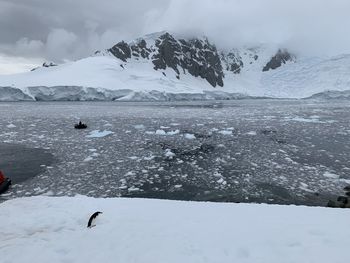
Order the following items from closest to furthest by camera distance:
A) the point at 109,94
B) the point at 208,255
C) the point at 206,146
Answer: the point at 208,255
the point at 206,146
the point at 109,94

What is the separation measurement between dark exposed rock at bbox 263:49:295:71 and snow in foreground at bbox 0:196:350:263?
6645 inches

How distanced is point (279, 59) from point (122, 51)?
89.3 m

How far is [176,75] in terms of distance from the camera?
131750 mm

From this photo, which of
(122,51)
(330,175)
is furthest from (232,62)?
(330,175)

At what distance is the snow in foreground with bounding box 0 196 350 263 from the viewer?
484 cm

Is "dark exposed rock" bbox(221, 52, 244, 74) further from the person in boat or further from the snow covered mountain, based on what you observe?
the person in boat

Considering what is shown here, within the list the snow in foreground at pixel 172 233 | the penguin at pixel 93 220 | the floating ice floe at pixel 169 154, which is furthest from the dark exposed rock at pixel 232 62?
the penguin at pixel 93 220

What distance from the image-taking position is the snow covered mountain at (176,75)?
71312 millimetres

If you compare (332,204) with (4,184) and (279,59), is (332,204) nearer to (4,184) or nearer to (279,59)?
(4,184)

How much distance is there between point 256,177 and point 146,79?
82788mm

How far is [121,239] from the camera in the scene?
5.39 metres

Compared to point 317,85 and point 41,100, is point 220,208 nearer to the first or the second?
point 41,100

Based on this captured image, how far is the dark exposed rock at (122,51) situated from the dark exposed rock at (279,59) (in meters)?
74.6

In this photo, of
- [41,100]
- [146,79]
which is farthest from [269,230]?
[146,79]
